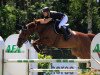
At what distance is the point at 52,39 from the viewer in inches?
326

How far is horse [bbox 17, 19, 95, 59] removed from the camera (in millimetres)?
8055

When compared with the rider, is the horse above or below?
below

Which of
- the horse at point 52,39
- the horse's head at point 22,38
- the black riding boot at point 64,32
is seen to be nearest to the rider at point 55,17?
the black riding boot at point 64,32

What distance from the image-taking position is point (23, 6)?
2491 cm

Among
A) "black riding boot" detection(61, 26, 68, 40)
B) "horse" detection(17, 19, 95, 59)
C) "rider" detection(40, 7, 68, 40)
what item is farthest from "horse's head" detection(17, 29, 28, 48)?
"black riding boot" detection(61, 26, 68, 40)

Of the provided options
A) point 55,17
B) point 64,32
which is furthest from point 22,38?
point 64,32

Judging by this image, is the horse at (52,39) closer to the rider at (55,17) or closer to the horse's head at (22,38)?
the horse's head at (22,38)

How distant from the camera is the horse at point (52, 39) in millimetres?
8055

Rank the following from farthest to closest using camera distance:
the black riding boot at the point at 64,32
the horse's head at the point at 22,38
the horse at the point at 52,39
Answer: the black riding boot at the point at 64,32, the horse at the point at 52,39, the horse's head at the point at 22,38

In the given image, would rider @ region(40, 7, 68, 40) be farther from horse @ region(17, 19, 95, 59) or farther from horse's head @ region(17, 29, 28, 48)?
horse's head @ region(17, 29, 28, 48)

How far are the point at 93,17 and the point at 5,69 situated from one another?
1448 centimetres

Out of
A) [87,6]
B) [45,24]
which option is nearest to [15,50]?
[45,24]

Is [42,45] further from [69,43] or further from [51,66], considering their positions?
[51,66]

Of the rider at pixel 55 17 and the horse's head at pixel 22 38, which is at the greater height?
the rider at pixel 55 17
